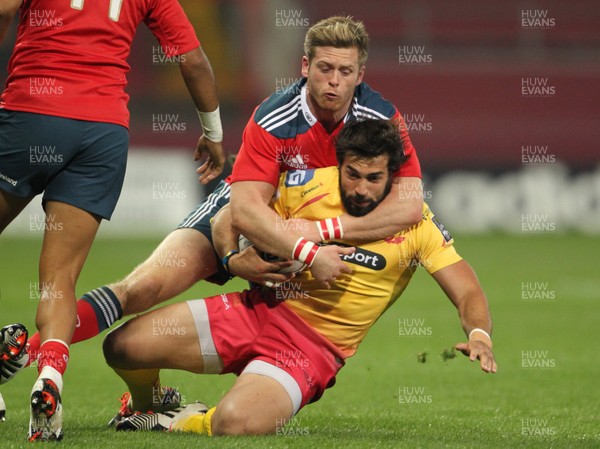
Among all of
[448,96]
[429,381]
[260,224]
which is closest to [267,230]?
[260,224]

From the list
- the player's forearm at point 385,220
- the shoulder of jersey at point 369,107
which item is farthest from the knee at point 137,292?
the shoulder of jersey at point 369,107

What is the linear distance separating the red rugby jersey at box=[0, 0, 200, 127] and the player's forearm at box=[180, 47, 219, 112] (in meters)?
0.48

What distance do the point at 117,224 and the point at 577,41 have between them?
29.1 feet

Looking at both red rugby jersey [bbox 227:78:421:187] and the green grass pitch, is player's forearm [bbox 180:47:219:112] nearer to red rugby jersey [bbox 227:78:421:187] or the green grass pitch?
red rugby jersey [bbox 227:78:421:187]

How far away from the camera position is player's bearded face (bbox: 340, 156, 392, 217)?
525 centimetres

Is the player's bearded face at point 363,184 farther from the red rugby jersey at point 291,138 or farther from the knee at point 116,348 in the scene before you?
the knee at point 116,348

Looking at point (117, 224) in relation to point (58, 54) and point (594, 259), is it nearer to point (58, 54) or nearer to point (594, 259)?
point (594, 259)

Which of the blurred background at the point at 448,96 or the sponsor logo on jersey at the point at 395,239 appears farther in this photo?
the blurred background at the point at 448,96

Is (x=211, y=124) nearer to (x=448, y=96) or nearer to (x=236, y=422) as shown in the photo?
(x=236, y=422)

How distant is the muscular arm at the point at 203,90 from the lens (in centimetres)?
552

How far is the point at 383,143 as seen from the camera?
5234mm

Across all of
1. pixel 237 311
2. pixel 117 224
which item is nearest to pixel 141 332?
pixel 237 311

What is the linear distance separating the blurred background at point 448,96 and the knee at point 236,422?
11.0 meters

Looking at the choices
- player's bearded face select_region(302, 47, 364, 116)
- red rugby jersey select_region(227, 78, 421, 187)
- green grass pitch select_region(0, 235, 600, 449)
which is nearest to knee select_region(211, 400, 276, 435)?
green grass pitch select_region(0, 235, 600, 449)
